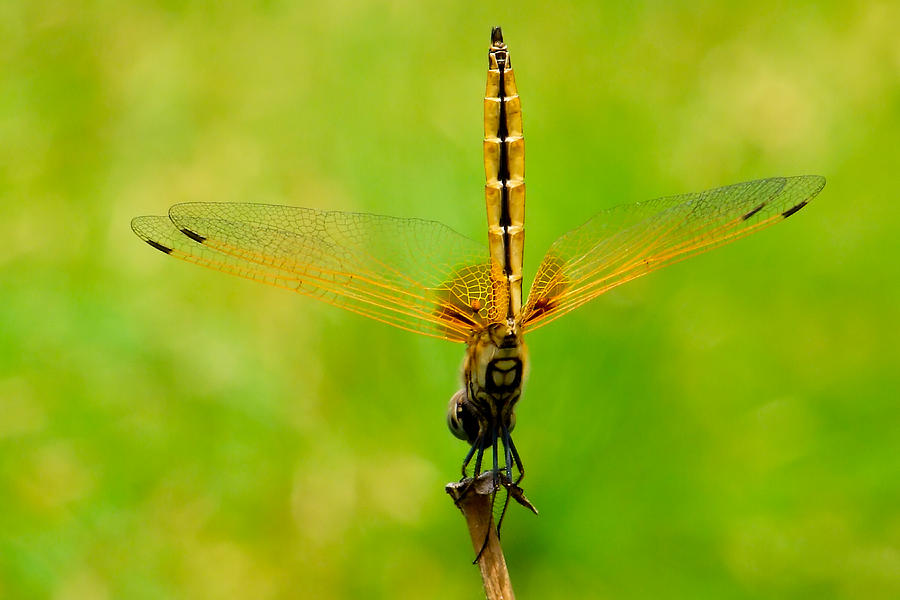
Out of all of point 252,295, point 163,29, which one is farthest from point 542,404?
point 163,29

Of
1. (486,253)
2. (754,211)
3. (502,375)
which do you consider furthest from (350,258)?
(754,211)

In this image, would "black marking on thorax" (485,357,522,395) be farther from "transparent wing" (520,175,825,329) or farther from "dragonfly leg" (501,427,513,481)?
"transparent wing" (520,175,825,329)

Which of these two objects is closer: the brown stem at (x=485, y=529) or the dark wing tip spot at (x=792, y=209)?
the brown stem at (x=485, y=529)

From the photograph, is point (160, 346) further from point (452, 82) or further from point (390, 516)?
point (452, 82)

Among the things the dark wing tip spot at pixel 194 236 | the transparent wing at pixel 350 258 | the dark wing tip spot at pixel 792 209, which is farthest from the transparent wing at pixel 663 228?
the dark wing tip spot at pixel 194 236

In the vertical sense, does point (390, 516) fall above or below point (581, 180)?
below

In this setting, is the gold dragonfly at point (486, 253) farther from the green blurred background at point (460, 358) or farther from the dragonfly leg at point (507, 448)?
the green blurred background at point (460, 358)

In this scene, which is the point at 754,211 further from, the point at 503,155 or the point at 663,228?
the point at 503,155
